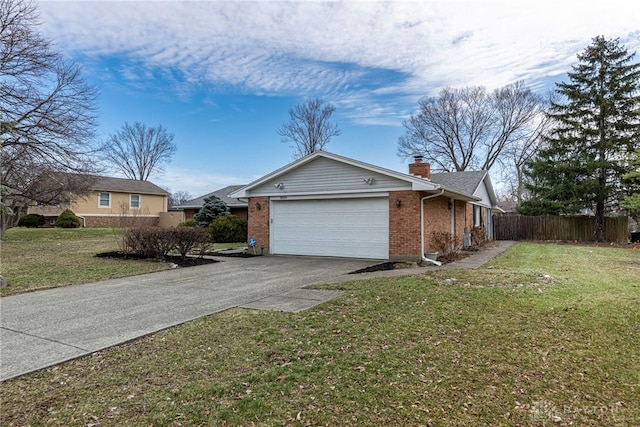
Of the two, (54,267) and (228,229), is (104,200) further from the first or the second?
(54,267)

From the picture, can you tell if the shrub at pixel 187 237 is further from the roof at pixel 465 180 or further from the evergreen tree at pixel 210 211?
the roof at pixel 465 180

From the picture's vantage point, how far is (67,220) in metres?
26.1

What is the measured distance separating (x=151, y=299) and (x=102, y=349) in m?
2.54

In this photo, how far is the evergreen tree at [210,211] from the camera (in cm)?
2228

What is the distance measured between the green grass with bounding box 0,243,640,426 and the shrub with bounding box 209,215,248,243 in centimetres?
1481

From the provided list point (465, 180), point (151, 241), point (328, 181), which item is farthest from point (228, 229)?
point (465, 180)

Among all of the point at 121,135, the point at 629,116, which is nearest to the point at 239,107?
the point at 629,116

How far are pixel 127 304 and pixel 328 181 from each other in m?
7.65

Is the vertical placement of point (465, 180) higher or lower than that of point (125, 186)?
lower

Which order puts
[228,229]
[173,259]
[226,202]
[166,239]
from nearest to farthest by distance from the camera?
[166,239], [173,259], [228,229], [226,202]

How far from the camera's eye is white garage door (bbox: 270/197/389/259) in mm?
11836

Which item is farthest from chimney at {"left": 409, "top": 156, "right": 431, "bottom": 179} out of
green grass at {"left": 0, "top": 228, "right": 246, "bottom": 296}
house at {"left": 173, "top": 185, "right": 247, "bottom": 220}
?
house at {"left": 173, "top": 185, "right": 247, "bottom": 220}

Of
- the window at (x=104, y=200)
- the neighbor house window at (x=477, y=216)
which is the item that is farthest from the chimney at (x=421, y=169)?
the window at (x=104, y=200)

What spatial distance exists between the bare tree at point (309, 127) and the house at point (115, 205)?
12.9 meters
